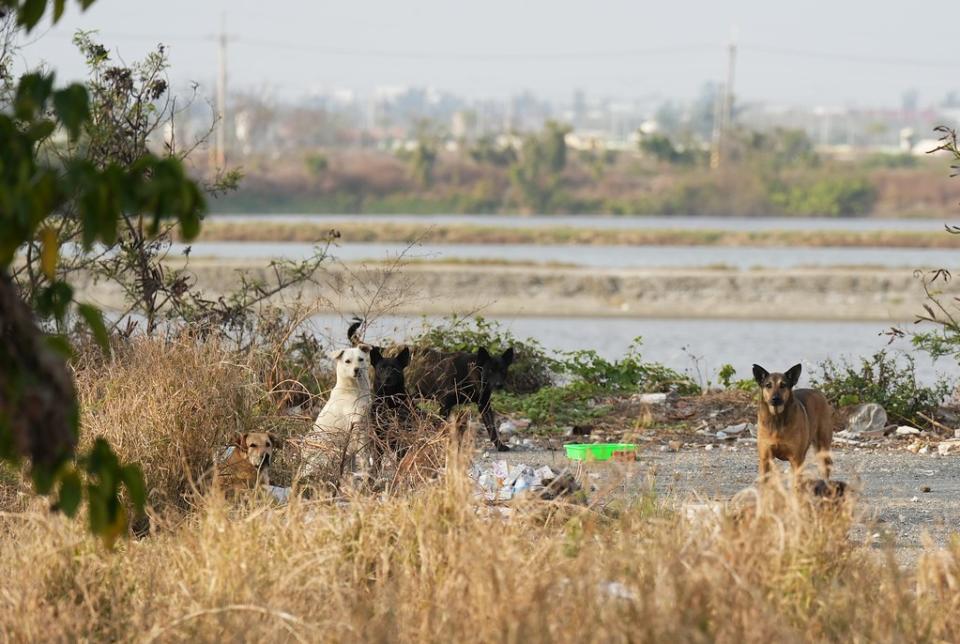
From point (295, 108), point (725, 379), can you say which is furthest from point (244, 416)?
point (295, 108)

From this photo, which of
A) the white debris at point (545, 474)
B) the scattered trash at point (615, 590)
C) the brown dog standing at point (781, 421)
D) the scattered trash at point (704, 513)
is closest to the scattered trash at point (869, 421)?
the brown dog standing at point (781, 421)

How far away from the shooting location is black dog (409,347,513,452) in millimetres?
12727

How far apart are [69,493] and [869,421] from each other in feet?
36.0

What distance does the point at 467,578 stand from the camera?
246 inches

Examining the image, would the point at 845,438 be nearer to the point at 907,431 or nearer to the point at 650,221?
the point at 907,431

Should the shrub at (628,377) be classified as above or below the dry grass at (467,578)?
below

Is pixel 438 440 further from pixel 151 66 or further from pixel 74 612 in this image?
pixel 151 66

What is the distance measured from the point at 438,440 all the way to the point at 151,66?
27.6 ft

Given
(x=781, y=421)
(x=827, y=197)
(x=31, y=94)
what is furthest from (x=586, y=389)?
(x=827, y=197)

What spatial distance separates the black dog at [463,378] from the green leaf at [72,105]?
332 inches

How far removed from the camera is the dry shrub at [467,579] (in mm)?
5895

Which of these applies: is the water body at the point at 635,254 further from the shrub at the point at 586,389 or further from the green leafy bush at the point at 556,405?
the green leafy bush at the point at 556,405

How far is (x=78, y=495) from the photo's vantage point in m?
4.42

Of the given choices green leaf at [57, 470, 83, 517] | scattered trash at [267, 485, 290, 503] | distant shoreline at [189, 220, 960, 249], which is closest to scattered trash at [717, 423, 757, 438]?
scattered trash at [267, 485, 290, 503]
